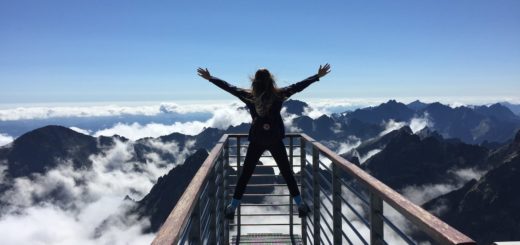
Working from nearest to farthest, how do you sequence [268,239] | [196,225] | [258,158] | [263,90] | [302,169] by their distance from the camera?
[196,225]
[263,90]
[258,158]
[302,169]
[268,239]

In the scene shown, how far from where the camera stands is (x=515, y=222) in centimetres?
14562

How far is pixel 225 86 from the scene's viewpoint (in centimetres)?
664

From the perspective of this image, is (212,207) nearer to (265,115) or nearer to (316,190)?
(265,115)

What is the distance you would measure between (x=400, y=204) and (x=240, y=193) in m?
3.73

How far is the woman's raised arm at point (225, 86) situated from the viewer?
650 cm

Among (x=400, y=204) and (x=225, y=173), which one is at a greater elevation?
(x=400, y=204)

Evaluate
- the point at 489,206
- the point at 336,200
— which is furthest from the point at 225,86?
the point at 489,206

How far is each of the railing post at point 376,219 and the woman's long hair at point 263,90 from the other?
8.06 ft

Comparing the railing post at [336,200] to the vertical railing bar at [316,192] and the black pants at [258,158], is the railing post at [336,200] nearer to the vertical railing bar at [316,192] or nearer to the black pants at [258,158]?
the black pants at [258,158]

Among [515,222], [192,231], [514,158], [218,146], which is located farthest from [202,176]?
[514,158]

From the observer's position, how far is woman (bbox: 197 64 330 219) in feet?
20.1

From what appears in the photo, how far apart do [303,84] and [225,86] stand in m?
1.17

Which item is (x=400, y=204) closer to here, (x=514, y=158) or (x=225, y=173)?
(x=225, y=173)

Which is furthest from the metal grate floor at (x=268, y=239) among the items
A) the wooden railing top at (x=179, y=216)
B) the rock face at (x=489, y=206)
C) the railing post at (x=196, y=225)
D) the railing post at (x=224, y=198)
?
the rock face at (x=489, y=206)
